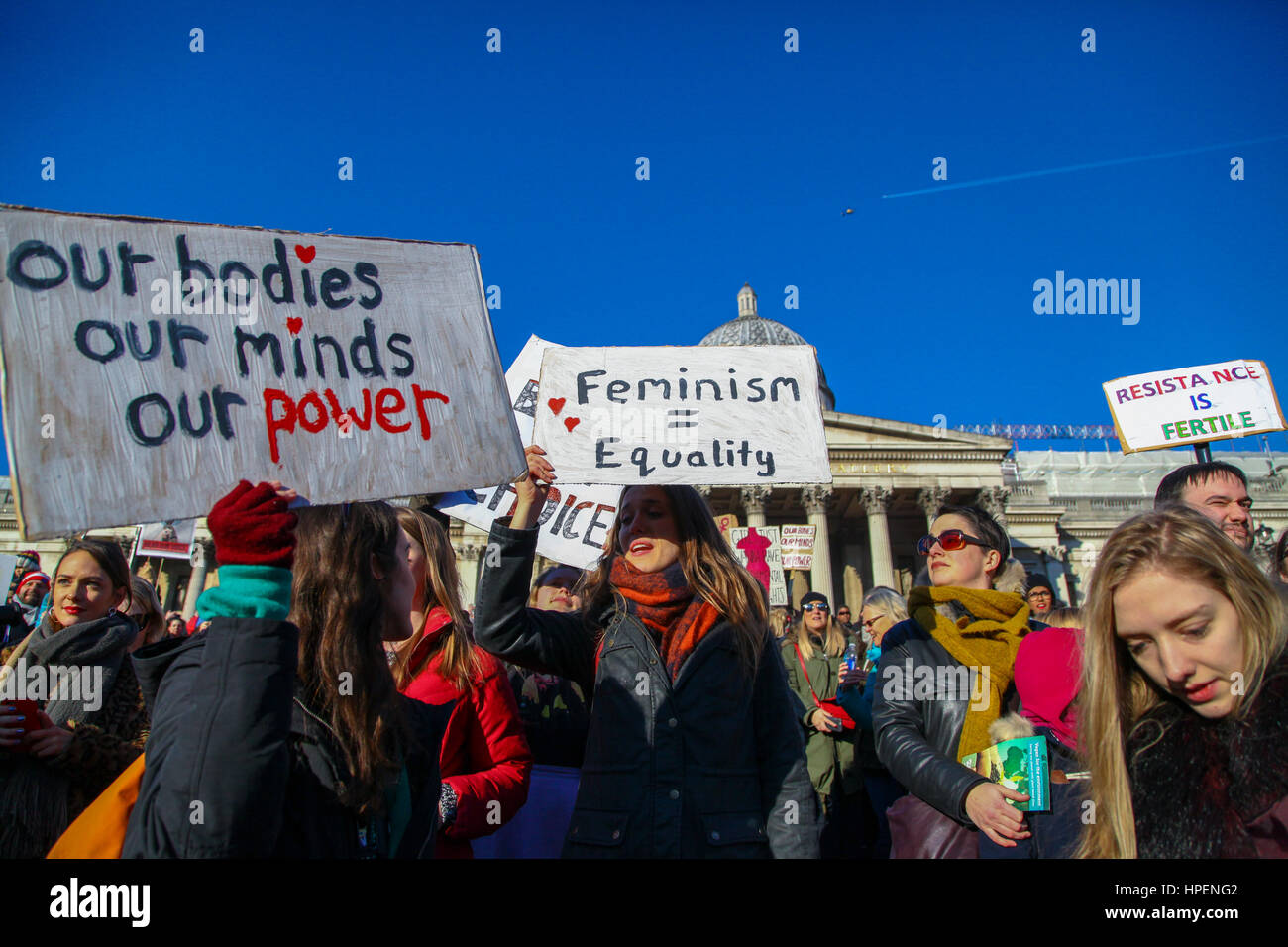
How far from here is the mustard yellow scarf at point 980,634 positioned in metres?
2.62

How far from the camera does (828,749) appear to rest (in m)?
5.40

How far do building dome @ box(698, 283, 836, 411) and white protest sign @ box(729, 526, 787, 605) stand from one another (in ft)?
104

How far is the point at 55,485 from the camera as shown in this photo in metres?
1.70

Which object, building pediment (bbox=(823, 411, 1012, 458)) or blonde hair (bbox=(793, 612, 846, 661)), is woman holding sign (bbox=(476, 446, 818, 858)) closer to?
blonde hair (bbox=(793, 612, 846, 661))

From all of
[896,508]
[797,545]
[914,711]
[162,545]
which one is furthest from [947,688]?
[896,508]

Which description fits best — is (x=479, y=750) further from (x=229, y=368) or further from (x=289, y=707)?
(x=229, y=368)

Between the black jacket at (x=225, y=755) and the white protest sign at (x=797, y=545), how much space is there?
37.1 feet

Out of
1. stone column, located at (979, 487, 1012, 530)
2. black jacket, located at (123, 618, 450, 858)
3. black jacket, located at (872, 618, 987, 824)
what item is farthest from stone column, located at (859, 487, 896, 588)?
black jacket, located at (123, 618, 450, 858)

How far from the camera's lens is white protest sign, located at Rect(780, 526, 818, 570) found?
12641 mm

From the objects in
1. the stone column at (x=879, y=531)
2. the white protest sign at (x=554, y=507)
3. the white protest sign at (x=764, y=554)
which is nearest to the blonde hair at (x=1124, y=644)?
the white protest sign at (x=554, y=507)
